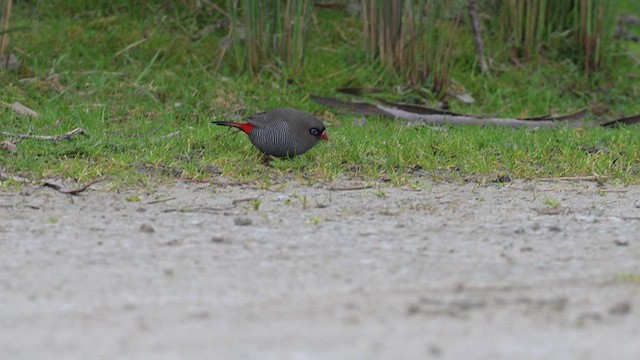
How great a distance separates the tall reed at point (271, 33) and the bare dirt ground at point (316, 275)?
3.09 meters

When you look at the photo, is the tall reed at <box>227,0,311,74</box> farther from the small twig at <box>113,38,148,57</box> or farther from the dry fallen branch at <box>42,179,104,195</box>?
the dry fallen branch at <box>42,179,104,195</box>

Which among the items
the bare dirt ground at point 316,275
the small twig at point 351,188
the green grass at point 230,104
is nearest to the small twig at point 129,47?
the green grass at point 230,104

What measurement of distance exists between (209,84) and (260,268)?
474 cm

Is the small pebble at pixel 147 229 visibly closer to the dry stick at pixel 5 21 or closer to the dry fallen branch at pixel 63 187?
the dry fallen branch at pixel 63 187

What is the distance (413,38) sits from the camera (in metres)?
9.01

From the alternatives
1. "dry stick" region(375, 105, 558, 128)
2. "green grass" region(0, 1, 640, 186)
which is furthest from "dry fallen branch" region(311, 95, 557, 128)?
"green grass" region(0, 1, 640, 186)

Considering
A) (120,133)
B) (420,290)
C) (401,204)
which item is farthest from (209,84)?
(420,290)

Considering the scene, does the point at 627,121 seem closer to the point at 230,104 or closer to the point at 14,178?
the point at 230,104

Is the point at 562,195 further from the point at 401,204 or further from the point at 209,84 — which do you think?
the point at 209,84

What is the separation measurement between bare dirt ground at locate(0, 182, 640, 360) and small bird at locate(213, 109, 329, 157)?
2.27ft

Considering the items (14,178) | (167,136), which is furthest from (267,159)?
(14,178)

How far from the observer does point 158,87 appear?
867 cm

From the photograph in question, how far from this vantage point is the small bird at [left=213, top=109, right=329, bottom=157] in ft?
22.1

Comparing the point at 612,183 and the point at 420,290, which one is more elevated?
the point at 420,290
